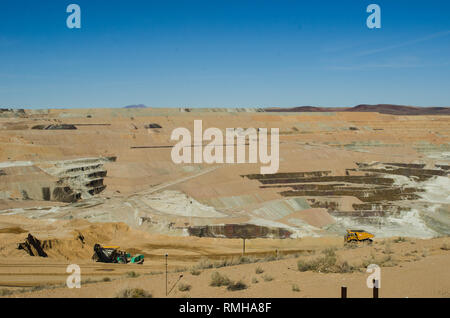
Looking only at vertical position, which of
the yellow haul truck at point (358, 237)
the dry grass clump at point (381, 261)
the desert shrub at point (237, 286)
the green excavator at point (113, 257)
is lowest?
the yellow haul truck at point (358, 237)

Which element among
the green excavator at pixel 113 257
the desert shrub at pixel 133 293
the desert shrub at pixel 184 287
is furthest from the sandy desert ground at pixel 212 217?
the green excavator at pixel 113 257

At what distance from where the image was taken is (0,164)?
47.3 meters

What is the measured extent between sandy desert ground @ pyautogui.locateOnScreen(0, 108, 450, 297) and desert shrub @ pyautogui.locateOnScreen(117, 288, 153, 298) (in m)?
0.40

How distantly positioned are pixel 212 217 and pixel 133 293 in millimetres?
27924

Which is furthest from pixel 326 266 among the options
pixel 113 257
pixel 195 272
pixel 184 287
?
pixel 113 257

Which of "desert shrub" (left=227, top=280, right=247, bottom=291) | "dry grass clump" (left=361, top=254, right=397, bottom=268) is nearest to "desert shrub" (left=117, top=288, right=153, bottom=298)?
"desert shrub" (left=227, top=280, right=247, bottom=291)

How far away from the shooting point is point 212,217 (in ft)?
128

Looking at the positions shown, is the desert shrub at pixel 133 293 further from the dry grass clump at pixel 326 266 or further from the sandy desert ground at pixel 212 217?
the dry grass clump at pixel 326 266

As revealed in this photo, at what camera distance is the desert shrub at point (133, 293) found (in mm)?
11180

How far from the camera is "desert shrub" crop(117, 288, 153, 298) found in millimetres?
11180

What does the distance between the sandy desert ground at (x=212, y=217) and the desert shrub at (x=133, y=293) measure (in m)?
0.40

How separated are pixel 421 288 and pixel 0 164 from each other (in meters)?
46.2
